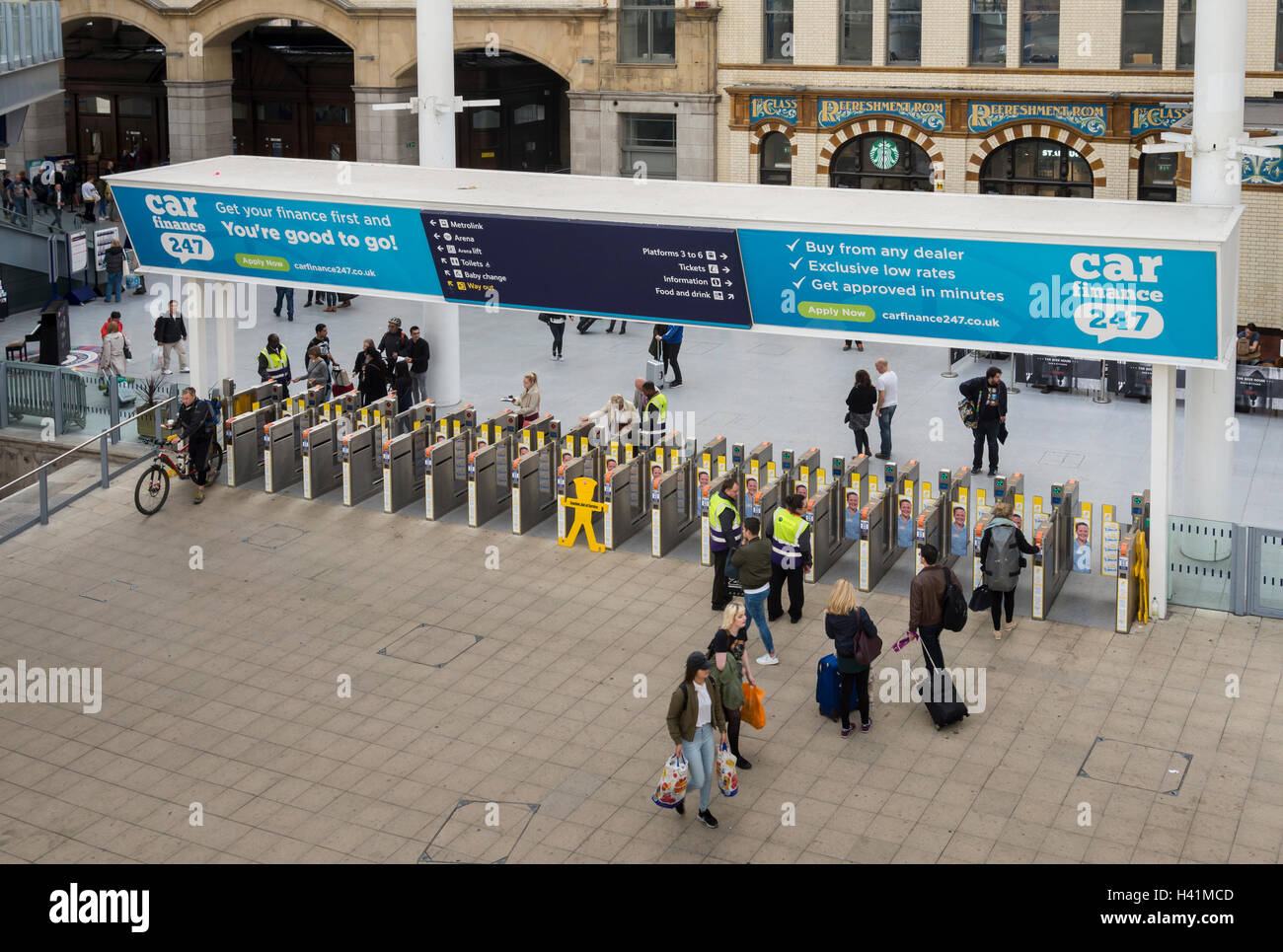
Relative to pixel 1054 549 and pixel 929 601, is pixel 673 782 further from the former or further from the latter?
pixel 1054 549

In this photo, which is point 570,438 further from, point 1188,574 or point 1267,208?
point 1267,208

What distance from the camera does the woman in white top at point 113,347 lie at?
26672mm

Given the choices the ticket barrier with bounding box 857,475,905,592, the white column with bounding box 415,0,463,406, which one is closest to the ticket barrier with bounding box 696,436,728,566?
the ticket barrier with bounding box 857,475,905,592

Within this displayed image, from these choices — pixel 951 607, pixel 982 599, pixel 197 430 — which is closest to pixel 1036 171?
pixel 982 599

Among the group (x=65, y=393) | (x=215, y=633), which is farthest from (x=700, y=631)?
(x=65, y=393)

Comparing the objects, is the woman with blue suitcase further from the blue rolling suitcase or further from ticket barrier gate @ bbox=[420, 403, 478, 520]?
ticket barrier gate @ bbox=[420, 403, 478, 520]

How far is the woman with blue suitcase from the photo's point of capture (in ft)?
46.8

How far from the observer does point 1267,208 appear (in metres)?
28.9

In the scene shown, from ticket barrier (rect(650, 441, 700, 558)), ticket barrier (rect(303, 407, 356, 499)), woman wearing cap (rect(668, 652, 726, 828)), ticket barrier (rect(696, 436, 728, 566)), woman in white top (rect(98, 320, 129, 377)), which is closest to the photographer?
woman wearing cap (rect(668, 652, 726, 828))

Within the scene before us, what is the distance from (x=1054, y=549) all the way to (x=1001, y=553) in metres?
1.58

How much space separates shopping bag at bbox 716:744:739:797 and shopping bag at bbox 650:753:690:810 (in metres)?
0.39

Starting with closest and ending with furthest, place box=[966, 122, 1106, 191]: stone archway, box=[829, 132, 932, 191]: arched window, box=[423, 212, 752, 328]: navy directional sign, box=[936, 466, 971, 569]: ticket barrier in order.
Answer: box=[936, 466, 971, 569]: ticket barrier → box=[423, 212, 752, 328]: navy directional sign → box=[966, 122, 1106, 191]: stone archway → box=[829, 132, 932, 191]: arched window

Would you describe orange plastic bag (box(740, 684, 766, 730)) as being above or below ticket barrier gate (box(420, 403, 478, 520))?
below

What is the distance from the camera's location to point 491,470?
2084 centimetres
